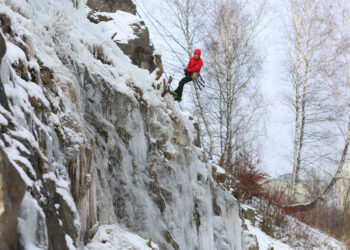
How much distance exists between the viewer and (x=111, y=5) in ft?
24.2

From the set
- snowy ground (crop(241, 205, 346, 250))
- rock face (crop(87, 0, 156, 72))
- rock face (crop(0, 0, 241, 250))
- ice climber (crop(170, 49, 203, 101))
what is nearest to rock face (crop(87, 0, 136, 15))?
rock face (crop(87, 0, 156, 72))

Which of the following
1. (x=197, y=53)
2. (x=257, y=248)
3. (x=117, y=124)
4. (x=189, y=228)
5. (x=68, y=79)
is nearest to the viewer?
(x=68, y=79)

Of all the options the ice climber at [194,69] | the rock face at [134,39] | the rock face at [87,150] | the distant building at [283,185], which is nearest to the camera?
the rock face at [87,150]

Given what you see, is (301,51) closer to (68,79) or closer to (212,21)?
(212,21)

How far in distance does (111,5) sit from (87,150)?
457 cm

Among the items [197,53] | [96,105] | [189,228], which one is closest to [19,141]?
[96,105]

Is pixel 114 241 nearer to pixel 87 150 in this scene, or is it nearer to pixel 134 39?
pixel 87 150

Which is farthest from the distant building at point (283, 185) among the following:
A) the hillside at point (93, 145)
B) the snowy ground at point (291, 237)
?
the hillside at point (93, 145)

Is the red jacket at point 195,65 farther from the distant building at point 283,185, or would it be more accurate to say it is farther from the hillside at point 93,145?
the distant building at point 283,185

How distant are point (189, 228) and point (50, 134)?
11.8 ft

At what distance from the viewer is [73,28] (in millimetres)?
5051

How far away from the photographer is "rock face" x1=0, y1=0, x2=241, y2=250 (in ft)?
7.67

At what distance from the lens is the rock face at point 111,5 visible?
721cm

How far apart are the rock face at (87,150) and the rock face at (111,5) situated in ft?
3.69
